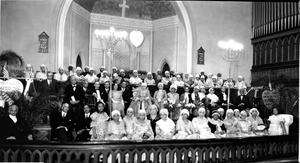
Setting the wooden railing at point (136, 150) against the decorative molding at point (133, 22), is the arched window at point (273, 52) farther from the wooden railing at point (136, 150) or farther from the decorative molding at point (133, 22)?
the wooden railing at point (136, 150)

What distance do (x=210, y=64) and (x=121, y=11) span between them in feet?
20.0

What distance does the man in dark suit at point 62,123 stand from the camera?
8.52 m

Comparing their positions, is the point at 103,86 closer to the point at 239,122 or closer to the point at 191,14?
the point at 239,122

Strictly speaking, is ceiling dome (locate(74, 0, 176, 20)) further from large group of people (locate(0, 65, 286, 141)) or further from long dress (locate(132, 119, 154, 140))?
long dress (locate(132, 119, 154, 140))

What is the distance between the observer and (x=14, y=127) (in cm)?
697

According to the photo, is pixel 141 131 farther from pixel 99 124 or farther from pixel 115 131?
pixel 99 124

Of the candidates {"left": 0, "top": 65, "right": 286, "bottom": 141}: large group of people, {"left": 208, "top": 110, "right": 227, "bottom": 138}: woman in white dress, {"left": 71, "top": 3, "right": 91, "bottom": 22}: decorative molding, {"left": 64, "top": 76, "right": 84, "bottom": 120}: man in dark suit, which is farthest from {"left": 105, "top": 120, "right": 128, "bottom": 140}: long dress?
{"left": 71, "top": 3, "right": 91, "bottom": 22}: decorative molding

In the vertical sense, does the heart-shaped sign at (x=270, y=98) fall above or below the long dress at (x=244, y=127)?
above

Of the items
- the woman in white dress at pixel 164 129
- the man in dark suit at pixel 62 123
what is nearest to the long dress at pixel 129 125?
the woman in white dress at pixel 164 129

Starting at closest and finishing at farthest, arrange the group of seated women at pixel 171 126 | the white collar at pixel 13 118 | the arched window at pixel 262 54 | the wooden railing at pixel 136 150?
the wooden railing at pixel 136 150, the white collar at pixel 13 118, the group of seated women at pixel 171 126, the arched window at pixel 262 54

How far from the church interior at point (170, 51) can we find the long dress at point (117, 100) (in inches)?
5.1

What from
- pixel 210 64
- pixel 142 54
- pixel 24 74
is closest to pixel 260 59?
pixel 210 64

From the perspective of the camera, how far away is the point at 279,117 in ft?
33.7

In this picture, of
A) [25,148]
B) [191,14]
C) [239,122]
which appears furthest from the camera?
[191,14]
